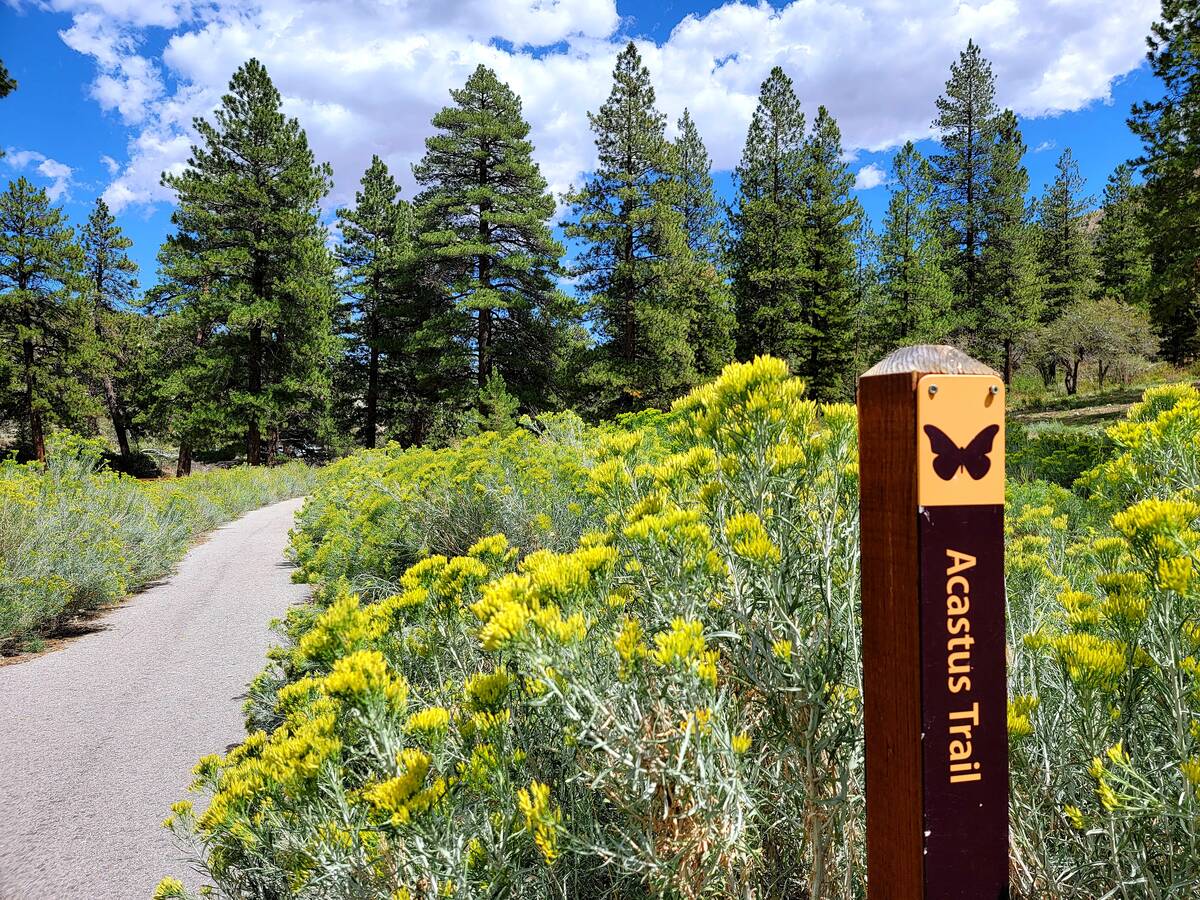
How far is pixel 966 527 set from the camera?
107 centimetres

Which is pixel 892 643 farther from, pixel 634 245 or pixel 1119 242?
pixel 1119 242

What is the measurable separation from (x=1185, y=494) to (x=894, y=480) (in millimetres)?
1517

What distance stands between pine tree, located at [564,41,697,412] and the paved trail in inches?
626

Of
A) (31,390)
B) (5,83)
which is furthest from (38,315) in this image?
(5,83)

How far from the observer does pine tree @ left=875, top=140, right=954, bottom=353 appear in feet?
91.1

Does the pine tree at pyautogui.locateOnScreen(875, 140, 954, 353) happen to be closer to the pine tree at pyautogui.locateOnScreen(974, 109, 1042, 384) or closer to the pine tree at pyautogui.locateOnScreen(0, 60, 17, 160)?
the pine tree at pyautogui.locateOnScreen(974, 109, 1042, 384)

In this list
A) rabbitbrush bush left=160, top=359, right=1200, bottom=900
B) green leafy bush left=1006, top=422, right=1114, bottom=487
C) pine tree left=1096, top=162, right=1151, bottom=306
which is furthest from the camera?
pine tree left=1096, top=162, right=1151, bottom=306

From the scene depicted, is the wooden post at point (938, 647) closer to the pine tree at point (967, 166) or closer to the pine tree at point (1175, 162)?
the pine tree at point (1175, 162)

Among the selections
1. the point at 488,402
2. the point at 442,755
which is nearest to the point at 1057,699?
the point at 442,755

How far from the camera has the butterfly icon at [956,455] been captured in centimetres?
107

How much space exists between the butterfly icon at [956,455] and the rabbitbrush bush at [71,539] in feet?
24.8

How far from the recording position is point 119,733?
4.04 meters

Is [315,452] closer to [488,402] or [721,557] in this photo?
[488,402]

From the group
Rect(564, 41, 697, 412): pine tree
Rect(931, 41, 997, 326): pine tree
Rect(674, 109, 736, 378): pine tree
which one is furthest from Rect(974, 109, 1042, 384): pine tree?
Rect(564, 41, 697, 412): pine tree
